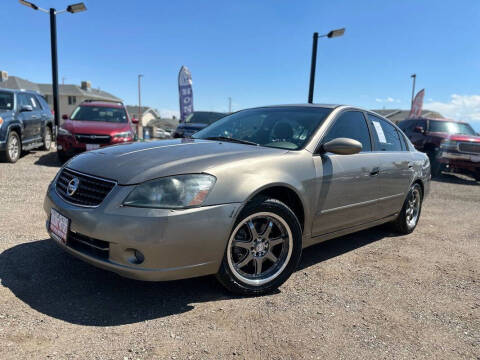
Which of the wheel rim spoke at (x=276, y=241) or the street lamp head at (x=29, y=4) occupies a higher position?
the street lamp head at (x=29, y=4)

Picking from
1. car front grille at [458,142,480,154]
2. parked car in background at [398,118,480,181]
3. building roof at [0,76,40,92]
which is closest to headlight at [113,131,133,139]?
parked car in background at [398,118,480,181]

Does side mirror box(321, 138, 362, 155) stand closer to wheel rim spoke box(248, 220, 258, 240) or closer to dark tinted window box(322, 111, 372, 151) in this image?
dark tinted window box(322, 111, 372, 151)

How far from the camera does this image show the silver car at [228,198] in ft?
7.63

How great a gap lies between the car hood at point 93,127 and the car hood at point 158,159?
5.83 metres

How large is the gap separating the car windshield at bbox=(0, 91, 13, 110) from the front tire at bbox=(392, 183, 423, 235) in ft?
28.1

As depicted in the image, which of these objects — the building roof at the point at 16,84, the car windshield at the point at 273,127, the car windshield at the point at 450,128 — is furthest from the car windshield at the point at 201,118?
the building roof at the point at 16,84

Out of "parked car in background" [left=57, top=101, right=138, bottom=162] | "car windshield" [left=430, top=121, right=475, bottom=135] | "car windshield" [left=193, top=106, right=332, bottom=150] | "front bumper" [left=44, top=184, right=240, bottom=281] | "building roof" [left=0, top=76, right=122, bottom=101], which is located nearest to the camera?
"front bumper" [left=44, top=184, right=240, bottom=281]

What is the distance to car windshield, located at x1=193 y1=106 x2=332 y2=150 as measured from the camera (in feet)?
10.9

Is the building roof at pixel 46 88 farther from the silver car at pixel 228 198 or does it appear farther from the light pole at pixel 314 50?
the silver car at pixel 228 198

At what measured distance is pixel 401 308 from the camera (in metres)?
2.76

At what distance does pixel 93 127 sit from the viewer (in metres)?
8.62

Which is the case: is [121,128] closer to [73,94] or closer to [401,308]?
[401,308]

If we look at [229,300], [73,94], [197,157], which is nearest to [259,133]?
[197,157]

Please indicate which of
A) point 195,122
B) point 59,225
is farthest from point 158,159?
point 195,122
